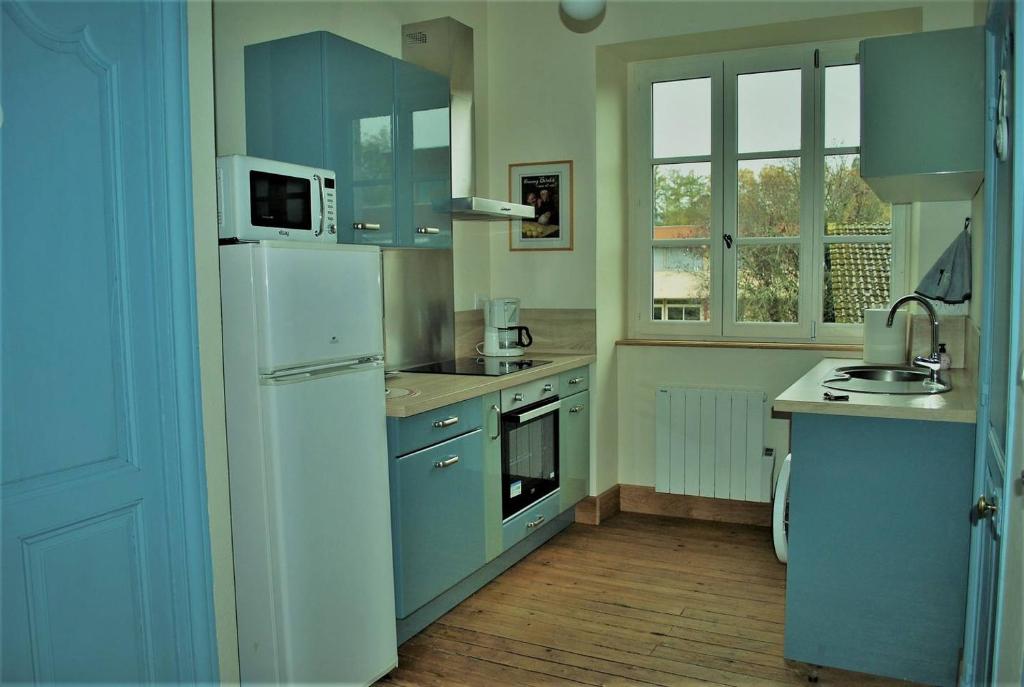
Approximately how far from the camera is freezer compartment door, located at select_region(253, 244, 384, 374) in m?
2.22

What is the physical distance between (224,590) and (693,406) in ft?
9.26

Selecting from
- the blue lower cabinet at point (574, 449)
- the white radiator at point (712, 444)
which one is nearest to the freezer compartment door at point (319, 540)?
the blue lower cabinet at point (574, 449)

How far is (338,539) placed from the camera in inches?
97.0

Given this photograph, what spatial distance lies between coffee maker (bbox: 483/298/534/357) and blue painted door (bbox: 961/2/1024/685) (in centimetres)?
237

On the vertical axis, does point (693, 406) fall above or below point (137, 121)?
below

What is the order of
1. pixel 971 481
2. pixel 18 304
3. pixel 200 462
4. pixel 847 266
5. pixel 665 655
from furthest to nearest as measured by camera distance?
pixel 847 266 < pixel 665 655 < pixel 971 481 < pixel 200 462 < pixel 18 304

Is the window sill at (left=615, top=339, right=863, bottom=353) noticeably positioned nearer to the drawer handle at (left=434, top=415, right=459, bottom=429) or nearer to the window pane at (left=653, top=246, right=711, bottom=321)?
the window pane at (left=653, top=246, right=711, bottom=321)

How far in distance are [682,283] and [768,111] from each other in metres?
1.01

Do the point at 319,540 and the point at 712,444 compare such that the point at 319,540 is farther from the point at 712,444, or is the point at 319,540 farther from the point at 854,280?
the point at 854,280

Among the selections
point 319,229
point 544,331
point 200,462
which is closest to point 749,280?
point 544,331

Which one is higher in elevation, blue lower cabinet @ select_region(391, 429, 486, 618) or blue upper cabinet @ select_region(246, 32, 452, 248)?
blue upper cabinet @ select_region(246, 32, 452, 248)

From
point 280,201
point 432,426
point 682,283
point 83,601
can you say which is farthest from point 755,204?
point 83,601

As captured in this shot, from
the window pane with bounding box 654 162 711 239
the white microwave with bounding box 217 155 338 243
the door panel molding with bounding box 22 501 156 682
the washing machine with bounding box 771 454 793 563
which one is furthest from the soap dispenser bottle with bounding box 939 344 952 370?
the door panel molding with bounding box 22 501 156 682

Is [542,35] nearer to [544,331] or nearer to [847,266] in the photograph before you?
[544,331]
